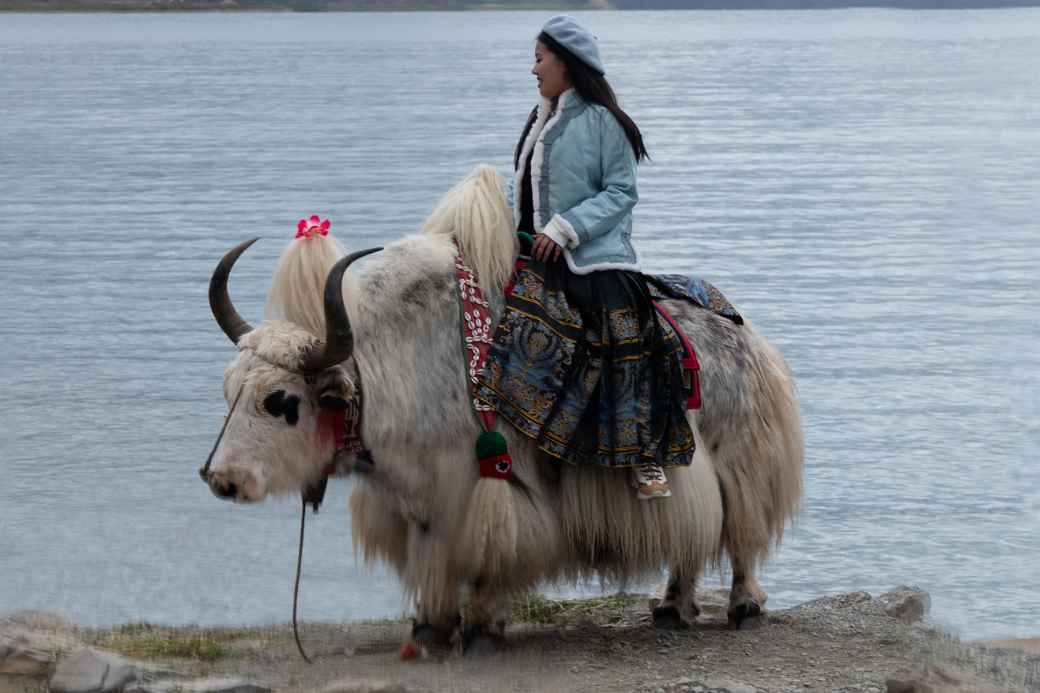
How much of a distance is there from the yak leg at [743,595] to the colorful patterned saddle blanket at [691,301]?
0.56m

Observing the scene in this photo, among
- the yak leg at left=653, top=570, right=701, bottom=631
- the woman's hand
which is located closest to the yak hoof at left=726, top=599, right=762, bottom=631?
the yak leg at left=653, top=570, right=701, bottom=631

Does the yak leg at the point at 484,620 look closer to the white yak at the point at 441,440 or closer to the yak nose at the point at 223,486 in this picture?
the white yak at the point at 441,440

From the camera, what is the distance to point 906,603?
17.3 feet

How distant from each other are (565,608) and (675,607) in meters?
0.48

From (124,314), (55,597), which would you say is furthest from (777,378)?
(124,314)

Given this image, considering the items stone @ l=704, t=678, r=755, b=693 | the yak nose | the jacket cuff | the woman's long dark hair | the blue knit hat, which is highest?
the blue knit hat

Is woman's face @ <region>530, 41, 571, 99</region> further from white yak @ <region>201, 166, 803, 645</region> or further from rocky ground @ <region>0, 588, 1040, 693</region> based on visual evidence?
rocky ground @ <region>0, 588, 1040, 693</region>

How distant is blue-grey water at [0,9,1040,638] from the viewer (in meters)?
6.29

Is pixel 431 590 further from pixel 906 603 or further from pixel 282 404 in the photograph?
pixel 906 603

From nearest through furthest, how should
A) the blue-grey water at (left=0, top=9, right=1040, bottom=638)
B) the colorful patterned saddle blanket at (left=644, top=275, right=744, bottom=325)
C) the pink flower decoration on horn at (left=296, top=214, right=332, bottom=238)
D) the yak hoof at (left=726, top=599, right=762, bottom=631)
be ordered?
1. the pink flower decoration on horn at (left=296, top=214, right=332, bottom=238)
2. the colorful patterned saddle blanket at (left=644, top=275, right=744, bottom=325)
3. the yak hoof at (left=726, top=599, right=762, bottom=631)
4. the blue-grey water at (left=0, top=9, right=1040, bottom=638)

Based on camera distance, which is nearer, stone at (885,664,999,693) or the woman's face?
stone at (885,664,999,693)

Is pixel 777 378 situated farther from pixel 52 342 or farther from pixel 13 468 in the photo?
pixel 52 342

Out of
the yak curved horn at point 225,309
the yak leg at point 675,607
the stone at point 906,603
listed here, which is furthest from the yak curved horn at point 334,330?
the stone at point 906,603

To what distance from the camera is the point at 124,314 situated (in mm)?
10859
